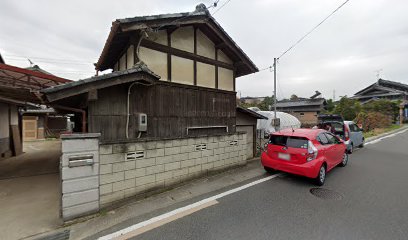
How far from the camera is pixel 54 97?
400 centimetres

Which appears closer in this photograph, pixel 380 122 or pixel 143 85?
pixel 143 85

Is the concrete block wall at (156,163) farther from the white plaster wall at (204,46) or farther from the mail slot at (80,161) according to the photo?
the white plaster wall at (204,46)

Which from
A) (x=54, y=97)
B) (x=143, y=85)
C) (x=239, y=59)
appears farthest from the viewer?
(x=239, y=59)

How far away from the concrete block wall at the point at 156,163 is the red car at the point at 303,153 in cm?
156

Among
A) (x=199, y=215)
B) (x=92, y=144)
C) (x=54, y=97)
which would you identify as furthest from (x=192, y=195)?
(x=54, y=97)

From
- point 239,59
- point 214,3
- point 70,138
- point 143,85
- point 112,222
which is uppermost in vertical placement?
point 214,3

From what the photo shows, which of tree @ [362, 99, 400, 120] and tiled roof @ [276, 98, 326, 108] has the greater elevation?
tiled roof @ [276, 98, 326, 108]

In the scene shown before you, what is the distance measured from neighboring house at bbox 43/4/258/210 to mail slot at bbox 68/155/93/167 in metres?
0.20

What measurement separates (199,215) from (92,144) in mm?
2695

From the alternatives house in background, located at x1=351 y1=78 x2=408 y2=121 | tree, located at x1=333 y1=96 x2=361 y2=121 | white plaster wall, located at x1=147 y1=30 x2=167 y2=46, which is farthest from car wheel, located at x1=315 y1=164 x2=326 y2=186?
house in background, located at x1=351 y1=78 x2=408 y2=121

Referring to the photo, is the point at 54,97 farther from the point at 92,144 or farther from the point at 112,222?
the point at 112,222

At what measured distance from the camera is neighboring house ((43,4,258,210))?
458cm

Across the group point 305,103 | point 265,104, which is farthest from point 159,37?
point 265,104

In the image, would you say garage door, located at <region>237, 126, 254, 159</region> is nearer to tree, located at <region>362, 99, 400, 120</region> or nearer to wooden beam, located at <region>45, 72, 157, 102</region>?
wooden beam, located at <region>45, 72, 157, 102</region>
